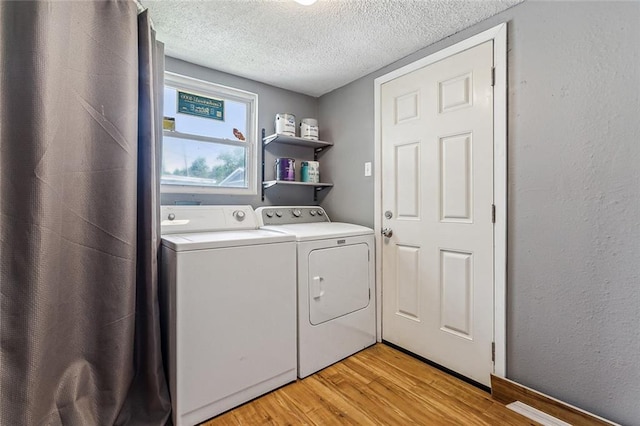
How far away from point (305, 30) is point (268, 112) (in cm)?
90

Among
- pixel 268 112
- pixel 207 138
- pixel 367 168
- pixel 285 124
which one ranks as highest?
pixel 268 112

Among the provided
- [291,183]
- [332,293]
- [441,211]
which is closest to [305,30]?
[291,183]

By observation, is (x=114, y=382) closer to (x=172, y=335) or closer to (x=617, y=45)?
Answer: (x=172, y=335)

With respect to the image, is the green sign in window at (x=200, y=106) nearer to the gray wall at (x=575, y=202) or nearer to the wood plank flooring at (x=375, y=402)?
the gray wall at (x=575, y=202)

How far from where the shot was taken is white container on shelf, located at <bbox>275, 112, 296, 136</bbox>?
95.0 inches

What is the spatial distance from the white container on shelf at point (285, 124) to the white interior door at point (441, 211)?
753mm

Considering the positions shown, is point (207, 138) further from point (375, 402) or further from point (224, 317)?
point (375, 402)

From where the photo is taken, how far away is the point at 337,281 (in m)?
1.98

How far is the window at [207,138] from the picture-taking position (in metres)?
2.12

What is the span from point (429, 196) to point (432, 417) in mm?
1246

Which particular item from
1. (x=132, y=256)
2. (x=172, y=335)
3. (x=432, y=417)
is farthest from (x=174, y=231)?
(x=432, y=417)

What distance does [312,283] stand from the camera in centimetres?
185

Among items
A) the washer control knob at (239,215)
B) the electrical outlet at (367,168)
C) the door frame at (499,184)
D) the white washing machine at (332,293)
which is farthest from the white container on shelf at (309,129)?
the door frame at (499,184)

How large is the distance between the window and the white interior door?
3.74ft
